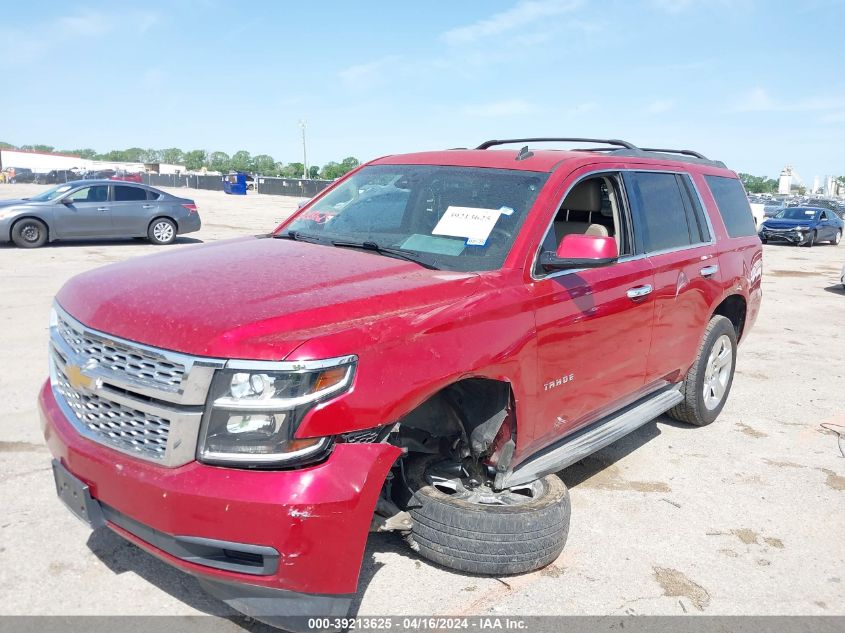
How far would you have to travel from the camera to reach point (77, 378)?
280cm

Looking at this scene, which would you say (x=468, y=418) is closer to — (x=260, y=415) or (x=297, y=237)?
(x=260, y=415)

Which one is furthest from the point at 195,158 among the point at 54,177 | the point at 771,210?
the point at 771,210

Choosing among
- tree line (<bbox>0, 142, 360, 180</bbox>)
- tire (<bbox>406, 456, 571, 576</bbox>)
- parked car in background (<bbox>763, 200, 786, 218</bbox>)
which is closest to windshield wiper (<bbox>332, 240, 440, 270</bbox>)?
tire (<bbox>406, 456, 571, 576</bbox>)

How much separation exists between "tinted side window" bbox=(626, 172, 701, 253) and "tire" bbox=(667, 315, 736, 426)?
0.77 metres

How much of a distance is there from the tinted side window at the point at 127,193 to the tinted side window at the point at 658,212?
13.7 meters

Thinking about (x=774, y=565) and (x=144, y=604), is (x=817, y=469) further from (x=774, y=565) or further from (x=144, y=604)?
(x=144, y=604)

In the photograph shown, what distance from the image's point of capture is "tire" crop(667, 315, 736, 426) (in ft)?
17.2

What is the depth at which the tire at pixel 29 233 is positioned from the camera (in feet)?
47.5

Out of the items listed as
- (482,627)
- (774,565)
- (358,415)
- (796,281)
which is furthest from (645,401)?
(796,281)

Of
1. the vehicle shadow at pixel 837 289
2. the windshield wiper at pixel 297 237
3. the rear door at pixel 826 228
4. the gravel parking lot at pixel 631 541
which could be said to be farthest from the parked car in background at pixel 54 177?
the windshield wiper at pixel 297 237

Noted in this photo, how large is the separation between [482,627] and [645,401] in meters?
2.16

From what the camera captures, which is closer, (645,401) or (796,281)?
(645,401)

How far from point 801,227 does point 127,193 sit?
22.0 meters

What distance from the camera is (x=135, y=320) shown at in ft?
8.56
